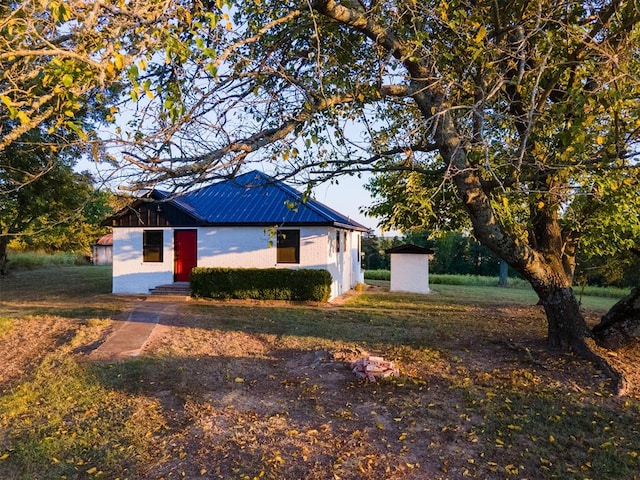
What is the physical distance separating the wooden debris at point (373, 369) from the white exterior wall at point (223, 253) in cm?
979

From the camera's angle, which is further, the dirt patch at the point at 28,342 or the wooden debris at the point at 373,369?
the dirt patch at the point at 28,342

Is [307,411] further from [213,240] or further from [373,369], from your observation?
[213,240]

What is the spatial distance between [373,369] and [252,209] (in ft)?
39.4

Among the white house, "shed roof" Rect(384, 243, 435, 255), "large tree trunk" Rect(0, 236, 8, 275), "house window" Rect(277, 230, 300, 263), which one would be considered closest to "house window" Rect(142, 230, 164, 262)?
the white house

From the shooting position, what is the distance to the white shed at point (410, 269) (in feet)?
68.5

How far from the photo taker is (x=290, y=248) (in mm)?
16328

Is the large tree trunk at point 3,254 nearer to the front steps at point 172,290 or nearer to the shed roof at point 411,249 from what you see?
the front steps at point 172,290

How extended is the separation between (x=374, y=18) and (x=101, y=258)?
46303 mm

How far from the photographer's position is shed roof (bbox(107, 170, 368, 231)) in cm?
1606

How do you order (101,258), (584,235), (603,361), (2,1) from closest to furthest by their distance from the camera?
(2,1), (603,361), (584,235), (101,258)

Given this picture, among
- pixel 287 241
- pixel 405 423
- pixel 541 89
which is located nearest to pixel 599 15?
pixel 541 89

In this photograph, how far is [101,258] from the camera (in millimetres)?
45719

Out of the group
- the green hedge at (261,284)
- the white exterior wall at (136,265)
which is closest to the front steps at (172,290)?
the white exterior wall at (136,265)

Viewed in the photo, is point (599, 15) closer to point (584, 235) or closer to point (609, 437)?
point (584, 235)
